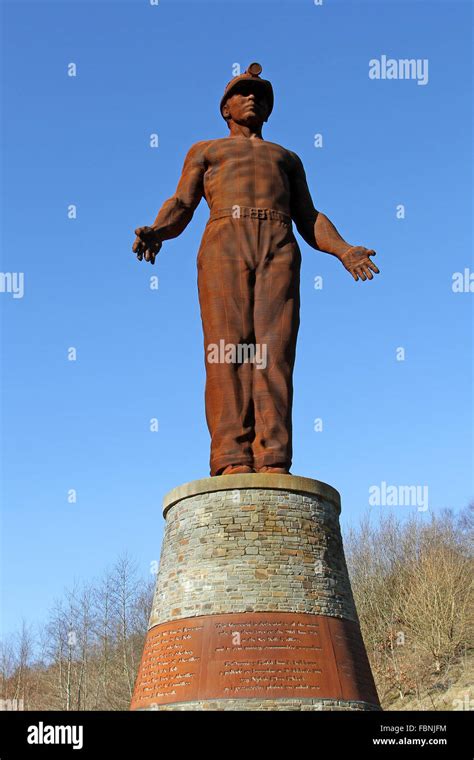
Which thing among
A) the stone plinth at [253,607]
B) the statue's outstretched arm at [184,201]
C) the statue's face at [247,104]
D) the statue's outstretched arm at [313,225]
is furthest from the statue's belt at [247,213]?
the stone plinth at [253,607]

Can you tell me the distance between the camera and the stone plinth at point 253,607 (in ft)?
37.8

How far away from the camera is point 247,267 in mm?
14625

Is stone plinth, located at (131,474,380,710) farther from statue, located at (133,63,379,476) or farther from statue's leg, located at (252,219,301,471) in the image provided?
statue's leg, located at (252,219,301,471)

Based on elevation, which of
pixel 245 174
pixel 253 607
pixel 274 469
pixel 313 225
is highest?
pixel 245 174

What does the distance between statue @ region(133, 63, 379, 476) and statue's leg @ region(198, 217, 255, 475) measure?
0.05 ft

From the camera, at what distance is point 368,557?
38.1 metres

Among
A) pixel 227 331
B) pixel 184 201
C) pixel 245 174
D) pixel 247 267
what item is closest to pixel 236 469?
pixel 227 331

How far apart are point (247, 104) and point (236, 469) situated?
6310 millimetres

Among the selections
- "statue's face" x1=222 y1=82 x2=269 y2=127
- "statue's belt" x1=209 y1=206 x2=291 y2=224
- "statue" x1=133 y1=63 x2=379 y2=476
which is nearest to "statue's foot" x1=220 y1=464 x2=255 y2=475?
"statue" x1=133 y1=63 x2=379 y2=476

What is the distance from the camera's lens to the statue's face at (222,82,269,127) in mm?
15570

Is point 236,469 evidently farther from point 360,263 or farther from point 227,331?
point 360,263

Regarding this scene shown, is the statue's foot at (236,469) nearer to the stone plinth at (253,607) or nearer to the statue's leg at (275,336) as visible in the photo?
the statue's leg at (275,336)
